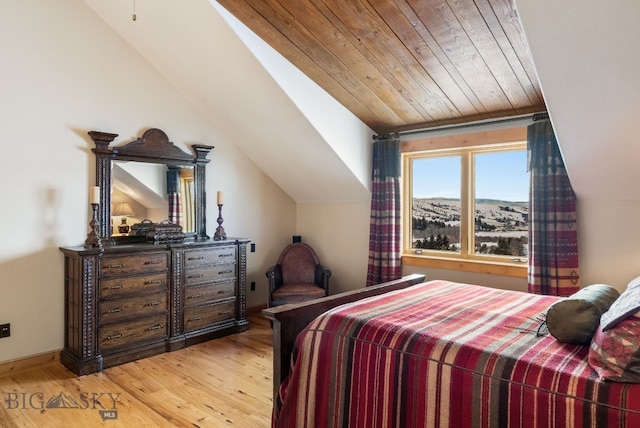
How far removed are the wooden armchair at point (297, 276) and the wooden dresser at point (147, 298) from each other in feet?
1.22

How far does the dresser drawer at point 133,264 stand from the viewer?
3.24m

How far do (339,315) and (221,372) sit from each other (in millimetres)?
1593

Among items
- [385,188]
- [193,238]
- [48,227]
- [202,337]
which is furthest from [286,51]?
[202,337]

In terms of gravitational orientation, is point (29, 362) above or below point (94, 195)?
below

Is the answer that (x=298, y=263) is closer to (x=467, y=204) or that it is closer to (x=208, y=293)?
(x=208, y=293)

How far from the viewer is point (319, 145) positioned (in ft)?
12.9

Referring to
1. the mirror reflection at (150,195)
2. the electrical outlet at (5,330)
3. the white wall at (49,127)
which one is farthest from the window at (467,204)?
the electrical outlet at (5,330)

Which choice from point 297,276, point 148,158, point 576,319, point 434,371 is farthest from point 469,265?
point 148,158

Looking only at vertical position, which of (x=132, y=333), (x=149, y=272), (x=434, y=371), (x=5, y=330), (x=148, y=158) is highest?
(x=148, y=158)

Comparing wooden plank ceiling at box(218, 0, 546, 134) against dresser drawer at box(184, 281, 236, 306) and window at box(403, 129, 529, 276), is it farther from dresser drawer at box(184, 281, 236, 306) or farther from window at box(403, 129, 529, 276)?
dresser drawer at box(184, 281, 236, 306)

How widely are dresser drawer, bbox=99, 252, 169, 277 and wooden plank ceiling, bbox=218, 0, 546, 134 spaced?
202 cm

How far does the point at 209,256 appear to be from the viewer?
3930 millimetres

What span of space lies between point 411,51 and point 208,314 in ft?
9.50

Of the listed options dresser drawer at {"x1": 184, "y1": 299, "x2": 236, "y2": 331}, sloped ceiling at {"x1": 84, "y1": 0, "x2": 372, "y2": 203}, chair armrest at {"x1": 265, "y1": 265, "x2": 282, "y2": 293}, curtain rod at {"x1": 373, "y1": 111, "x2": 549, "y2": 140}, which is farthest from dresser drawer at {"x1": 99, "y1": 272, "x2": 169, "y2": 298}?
curtain rod at {"x1": 373, "y1": 111, "x2": 549, "y2": 140}
